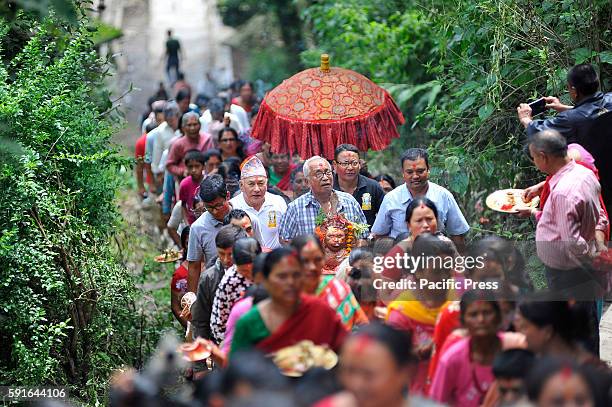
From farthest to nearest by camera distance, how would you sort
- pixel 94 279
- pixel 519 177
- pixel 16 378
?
pixel 519 177 < pixel 94 279 < pixel 16 378

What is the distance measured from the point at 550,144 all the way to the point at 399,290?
1.34 meters

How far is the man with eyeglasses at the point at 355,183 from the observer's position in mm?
8898

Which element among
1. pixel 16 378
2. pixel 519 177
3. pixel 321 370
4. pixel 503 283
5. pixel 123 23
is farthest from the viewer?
pixel 123 23

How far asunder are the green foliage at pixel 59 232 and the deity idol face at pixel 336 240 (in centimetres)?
186

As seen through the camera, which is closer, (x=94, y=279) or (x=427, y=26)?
(x=94, y=279)

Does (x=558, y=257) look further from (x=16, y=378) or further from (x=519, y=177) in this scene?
(x=16, y=378)

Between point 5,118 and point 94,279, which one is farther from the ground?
point 5,118

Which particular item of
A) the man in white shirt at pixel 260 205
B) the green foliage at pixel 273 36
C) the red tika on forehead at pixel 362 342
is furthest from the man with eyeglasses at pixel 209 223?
the green foliage at pixel 273 36

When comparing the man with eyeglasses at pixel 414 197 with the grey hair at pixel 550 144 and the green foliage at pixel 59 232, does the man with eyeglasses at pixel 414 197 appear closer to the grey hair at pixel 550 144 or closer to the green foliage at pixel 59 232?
the grey hair at pixel 550 144

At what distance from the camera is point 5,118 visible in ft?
26.9

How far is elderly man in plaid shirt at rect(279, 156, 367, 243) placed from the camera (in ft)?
27.4

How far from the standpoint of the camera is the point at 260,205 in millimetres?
8766

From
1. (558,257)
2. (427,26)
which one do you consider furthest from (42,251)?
(427,26)

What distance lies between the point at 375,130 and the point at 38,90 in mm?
2947
